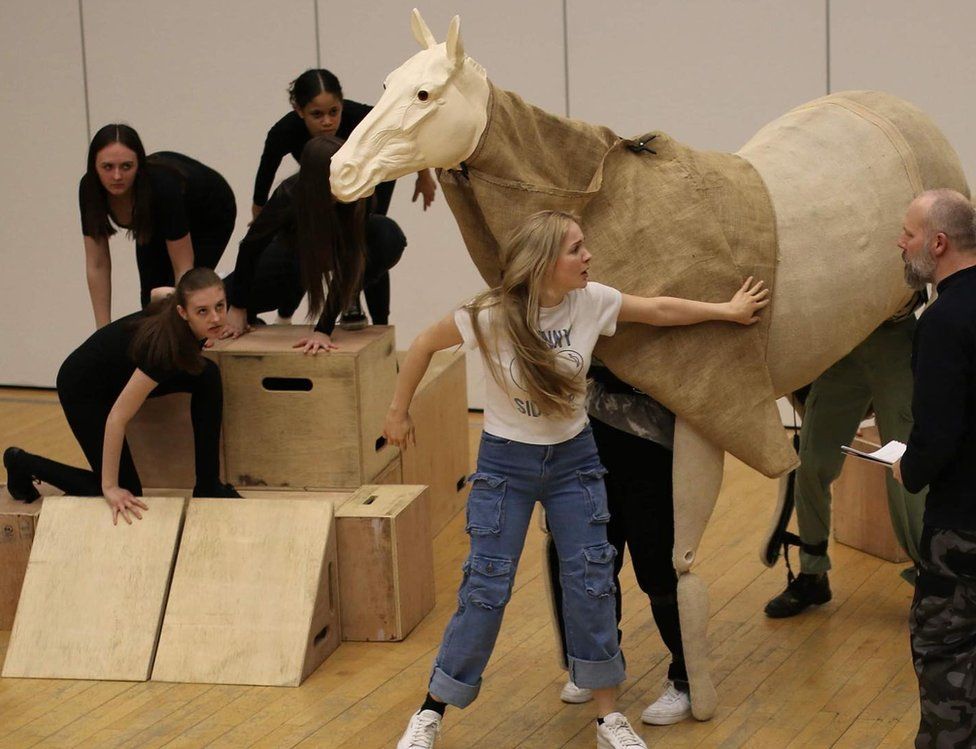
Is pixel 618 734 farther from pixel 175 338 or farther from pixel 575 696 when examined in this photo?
pixel 175 338

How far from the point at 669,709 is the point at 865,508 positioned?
1.56 m

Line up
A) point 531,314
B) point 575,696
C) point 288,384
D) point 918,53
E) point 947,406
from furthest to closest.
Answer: point 918,53, point 288,384, point 575,696, point 531,314, point 947,406

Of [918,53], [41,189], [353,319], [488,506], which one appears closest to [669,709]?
[488,506]

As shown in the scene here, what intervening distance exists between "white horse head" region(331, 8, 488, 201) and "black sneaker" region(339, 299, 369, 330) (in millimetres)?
1466

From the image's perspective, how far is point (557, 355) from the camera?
127 inches

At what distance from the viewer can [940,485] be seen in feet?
9.48

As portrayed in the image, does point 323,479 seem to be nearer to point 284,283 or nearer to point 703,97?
point 284,283

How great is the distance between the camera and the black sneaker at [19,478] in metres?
4.52

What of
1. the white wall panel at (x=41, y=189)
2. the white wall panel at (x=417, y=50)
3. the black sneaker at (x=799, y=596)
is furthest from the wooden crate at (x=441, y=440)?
the white wall panel at (x=41, y=189)

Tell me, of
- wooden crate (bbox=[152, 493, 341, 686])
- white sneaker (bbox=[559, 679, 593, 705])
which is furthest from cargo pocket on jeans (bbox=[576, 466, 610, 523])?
wooden crate (bbox=[152, 493, 341, 686])

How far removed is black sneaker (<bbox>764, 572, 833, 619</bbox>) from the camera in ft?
14.4

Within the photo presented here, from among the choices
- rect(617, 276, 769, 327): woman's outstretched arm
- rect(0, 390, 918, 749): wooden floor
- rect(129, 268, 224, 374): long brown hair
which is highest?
rect(617, 276, 769, 327): woman's outstretched arm

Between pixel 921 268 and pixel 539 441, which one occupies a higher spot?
pixel 921 268

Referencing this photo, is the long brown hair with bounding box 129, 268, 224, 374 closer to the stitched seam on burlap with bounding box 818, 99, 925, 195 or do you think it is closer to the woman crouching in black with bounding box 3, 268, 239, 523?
the woman crouching in black with bounding box 3, 268, 239, 523
